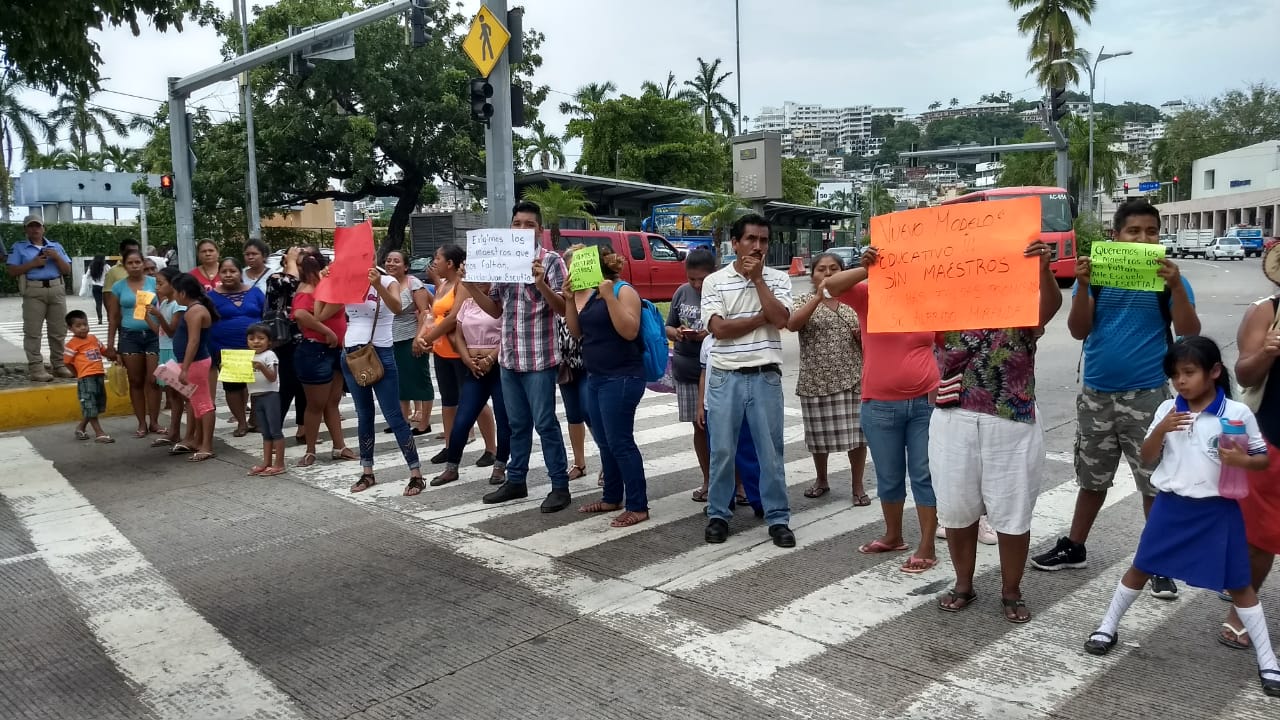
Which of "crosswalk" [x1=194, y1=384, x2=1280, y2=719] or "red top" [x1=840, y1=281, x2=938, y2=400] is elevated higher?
"red top" [x1=840, y1=281, x2=938, y2=400]

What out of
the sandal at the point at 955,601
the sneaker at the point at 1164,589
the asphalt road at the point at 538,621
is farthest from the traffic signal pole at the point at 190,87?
the sneaker at the point at 1164,589

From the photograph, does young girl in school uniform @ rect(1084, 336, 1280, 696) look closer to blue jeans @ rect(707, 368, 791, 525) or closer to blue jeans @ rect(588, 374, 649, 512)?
blue jeans @ rect(707, 368, 791, 525)

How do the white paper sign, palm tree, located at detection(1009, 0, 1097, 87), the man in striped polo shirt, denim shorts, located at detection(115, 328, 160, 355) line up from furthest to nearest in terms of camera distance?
palm tree, located at detection(1009, 0, 1097, 87), denim shorts, located at detection(115, 328, 160, 355), the white paper sign, the man in striped polo shirt

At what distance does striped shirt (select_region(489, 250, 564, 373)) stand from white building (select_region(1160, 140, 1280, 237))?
7097cm

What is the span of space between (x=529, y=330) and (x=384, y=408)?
5.22 feet

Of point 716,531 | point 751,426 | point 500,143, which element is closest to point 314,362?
point 716,531

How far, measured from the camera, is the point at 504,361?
6.53 meters

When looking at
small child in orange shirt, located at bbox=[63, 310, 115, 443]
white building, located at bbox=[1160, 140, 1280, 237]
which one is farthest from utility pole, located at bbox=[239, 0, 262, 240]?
white building, located at bbox=[1160, 140, 1280, 237]

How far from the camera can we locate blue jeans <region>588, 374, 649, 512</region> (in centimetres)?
605

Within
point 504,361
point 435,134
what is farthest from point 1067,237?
point 504,361

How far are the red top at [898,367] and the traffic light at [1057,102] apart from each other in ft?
80.3

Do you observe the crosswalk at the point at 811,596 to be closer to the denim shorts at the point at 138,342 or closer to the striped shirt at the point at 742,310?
the striped shirt at the point at 742,310

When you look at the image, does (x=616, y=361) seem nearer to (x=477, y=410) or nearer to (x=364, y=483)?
(x=477, y=410)

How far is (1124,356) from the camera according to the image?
4.57m
